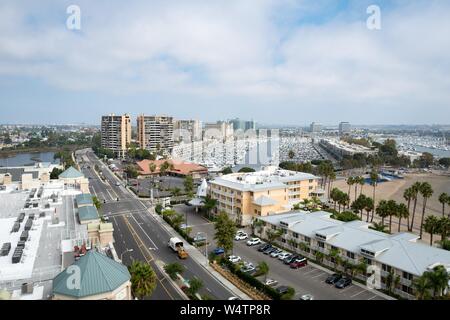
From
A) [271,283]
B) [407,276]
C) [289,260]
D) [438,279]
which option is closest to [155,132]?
[289,260]

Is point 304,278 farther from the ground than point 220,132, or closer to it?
closer to it

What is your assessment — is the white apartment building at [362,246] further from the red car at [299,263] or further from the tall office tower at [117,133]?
the tall office tower at [117,133]

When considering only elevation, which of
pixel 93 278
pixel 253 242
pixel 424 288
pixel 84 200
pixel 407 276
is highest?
pixel 84 200

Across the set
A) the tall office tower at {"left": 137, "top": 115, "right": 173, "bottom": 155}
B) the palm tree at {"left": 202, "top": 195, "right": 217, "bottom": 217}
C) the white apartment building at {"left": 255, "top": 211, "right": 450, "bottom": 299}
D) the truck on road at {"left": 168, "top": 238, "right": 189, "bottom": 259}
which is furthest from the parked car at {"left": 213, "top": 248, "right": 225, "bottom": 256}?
the tall office tower at {"left": 137, "top": 115, "right": 173, "bottom": 155}

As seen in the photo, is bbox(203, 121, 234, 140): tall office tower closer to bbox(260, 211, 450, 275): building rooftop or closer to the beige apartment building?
the beige apartment building

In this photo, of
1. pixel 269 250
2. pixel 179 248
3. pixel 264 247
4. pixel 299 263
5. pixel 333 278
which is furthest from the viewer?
pixel 264 247

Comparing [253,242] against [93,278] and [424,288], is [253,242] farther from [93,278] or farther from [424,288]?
[93,278]
